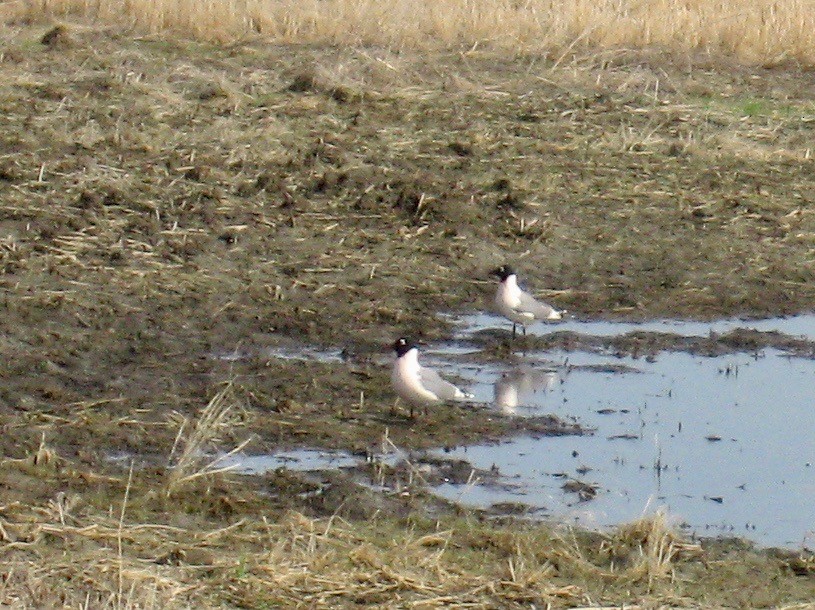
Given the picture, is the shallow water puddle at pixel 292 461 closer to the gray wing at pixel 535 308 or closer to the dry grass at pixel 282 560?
the dry grass at pixel 282 560

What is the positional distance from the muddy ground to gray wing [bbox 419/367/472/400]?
0.16m

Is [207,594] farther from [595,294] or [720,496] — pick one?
[595,294]

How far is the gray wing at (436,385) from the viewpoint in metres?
9.05

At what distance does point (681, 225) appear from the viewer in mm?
13711

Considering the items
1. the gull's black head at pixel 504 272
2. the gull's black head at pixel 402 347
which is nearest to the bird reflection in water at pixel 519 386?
the gull's black head at pixel 402 347

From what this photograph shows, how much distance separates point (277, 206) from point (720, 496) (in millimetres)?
5559

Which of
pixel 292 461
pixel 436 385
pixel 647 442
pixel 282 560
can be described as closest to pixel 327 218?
pixel 436 385

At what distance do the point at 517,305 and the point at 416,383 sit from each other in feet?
6.33

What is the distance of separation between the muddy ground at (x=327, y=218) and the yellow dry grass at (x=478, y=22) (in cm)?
57

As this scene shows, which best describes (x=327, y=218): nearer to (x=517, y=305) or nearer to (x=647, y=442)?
(x=517, y=305)

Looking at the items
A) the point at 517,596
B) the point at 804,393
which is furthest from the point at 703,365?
the point at 517,596

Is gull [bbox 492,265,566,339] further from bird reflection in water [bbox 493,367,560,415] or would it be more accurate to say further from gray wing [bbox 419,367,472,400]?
gray wing [bbox 419,367,472,400]

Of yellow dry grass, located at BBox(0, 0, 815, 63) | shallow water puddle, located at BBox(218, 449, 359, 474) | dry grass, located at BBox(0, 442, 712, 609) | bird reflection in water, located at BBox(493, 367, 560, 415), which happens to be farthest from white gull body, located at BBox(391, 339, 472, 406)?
yellow dry grass, located at BBox(0, 0, 815, 63)

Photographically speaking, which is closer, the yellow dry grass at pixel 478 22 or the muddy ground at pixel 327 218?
the muddy ground at pixel 327 218
